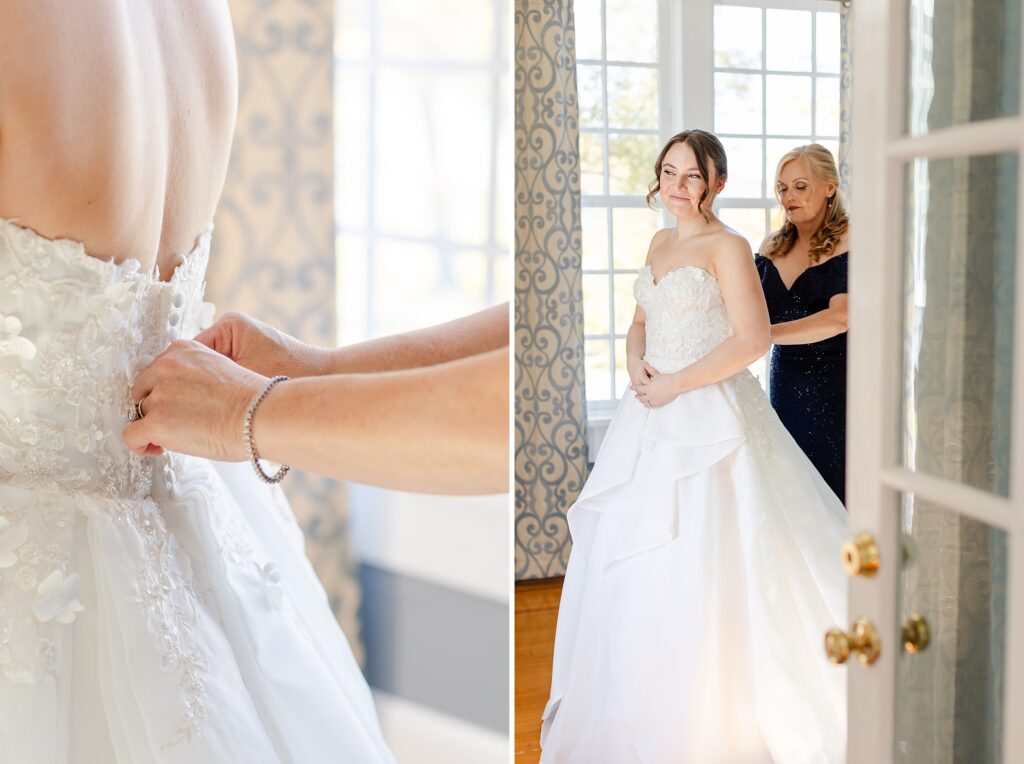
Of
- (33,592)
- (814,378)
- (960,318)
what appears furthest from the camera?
(814,378)

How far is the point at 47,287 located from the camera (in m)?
0.89

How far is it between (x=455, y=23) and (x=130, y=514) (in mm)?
876

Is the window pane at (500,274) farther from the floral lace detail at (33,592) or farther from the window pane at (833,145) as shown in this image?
the window pane at (833,145)

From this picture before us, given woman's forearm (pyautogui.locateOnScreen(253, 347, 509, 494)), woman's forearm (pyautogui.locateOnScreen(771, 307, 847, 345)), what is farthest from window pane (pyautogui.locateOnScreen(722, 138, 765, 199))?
woman's forearm (pyautogui.locateOnScreen(253, 347, 509, 494))

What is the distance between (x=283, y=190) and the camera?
4.94 feet

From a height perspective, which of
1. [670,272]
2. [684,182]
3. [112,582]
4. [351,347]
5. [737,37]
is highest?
[737,37]

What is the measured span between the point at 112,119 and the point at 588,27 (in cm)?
313

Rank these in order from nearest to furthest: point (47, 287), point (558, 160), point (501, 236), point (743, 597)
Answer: point (47, 287)
point (501, 236)
point (743, 597)
point (558, 160)

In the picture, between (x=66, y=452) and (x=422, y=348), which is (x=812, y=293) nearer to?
(x=422, y=348)

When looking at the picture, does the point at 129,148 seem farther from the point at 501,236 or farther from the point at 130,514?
the point at 501,236

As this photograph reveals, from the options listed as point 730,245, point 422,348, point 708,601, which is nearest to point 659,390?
point 730,245

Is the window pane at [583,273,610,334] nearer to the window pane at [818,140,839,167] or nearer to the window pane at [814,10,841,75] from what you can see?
the window pane at [818,140,839,167]

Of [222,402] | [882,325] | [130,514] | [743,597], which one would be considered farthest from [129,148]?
[743,597]

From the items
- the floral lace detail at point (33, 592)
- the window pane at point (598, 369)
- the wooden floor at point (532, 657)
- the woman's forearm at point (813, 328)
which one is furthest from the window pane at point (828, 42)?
the floral lace detail at point (33, 592)
